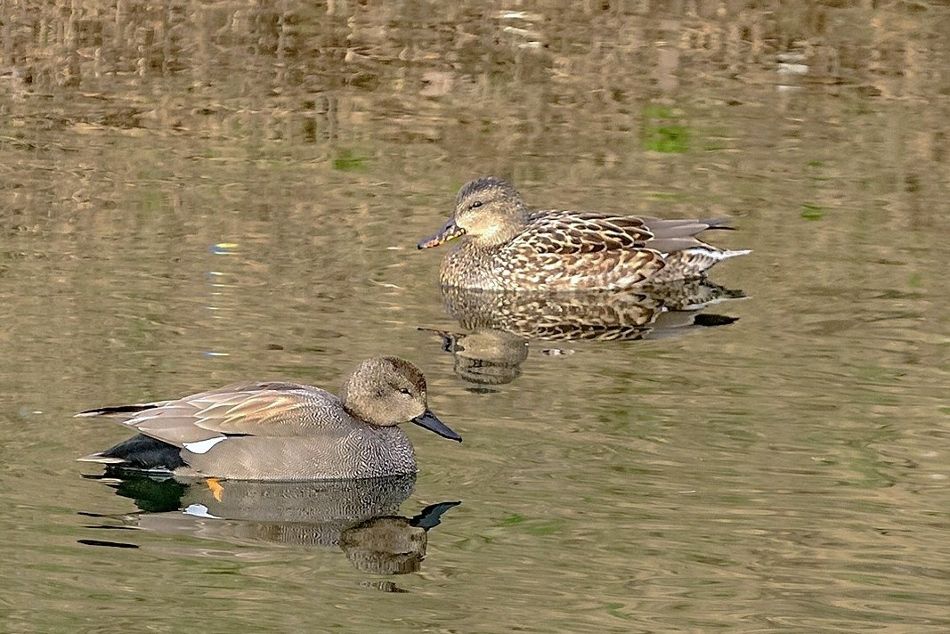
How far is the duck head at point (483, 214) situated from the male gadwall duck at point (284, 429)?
392 cm

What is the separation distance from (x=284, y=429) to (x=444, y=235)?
4350 mm

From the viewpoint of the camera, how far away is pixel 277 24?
1859 cm

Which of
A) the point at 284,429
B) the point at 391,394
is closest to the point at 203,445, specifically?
the point at 284,429

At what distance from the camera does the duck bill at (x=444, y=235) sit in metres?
13.3

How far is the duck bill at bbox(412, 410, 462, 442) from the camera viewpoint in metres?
9.37

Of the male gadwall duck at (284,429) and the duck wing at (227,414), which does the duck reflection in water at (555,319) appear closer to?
the male gadwall duck at (284,429)

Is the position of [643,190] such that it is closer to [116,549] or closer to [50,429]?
[50,429]

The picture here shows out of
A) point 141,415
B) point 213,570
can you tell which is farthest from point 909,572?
point 141,415

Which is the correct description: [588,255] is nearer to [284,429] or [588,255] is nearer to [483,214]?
[483,214]

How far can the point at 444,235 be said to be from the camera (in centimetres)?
1339

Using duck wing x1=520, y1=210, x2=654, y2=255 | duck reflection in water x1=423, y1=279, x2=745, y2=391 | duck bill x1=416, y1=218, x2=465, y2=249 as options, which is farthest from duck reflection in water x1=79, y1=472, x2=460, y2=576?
duck wing x1=520, y1=210, x2=654, y2=255

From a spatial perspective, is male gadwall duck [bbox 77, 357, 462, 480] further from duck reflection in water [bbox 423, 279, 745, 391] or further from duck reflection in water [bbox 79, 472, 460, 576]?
duck reflection in water [bbox 423, 279, 745, 391]

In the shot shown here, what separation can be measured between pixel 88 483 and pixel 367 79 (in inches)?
355

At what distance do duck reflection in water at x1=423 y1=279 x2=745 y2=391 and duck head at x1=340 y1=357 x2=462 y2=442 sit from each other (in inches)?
46.9
